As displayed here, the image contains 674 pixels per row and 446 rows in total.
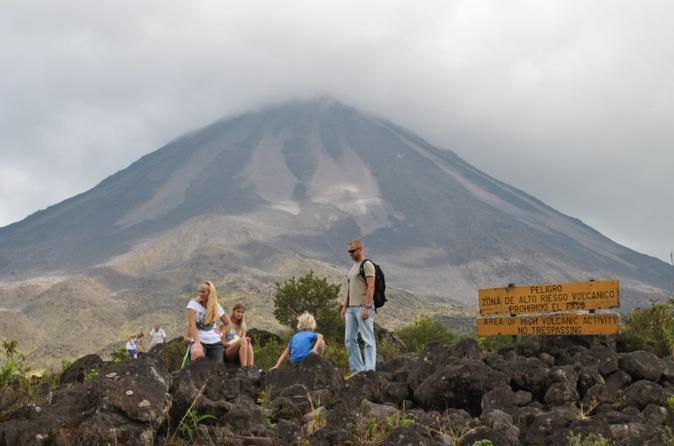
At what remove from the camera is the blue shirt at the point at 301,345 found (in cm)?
979

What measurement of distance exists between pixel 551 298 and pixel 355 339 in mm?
3302

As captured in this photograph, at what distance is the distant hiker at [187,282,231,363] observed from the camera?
32.3 ft

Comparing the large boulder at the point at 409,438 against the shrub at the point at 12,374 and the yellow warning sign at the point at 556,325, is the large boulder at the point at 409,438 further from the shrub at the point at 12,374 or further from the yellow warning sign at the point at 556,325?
the yellow warning sign at the point at 556,325

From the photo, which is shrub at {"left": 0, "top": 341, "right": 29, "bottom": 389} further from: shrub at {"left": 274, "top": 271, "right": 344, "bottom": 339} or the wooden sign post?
shrub at {"left": 274, "top": 271, "right": 344, "bottom": 339}

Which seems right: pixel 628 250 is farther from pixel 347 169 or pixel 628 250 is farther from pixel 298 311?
pixel 298 311

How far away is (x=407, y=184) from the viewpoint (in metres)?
185

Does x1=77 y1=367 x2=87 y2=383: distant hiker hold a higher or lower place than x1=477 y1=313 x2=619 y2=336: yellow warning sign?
lower

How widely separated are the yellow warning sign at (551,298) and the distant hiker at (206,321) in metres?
4.78

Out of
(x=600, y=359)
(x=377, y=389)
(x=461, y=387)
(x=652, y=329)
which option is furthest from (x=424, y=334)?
(x=461, y=387)

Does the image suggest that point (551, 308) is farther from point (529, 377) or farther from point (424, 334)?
point (424, 334)

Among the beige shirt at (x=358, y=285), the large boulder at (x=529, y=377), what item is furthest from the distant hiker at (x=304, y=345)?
the large boulder at (x=529, y=377)

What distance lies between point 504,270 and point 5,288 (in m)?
78.2

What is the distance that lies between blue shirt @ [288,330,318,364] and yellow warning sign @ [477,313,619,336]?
360cm

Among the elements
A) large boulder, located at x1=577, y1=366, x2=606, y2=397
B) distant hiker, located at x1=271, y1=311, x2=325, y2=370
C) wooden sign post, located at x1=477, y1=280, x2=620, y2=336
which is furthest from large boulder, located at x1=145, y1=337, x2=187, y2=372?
large boulder, located at x1=577, y1=366, x2=606, y2=397
